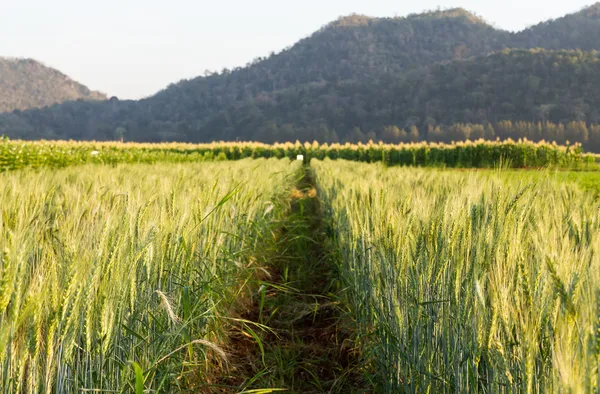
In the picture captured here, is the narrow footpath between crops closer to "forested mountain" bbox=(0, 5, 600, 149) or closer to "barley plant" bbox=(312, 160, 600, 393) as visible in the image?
"barley plant" bbox=(312, 160, 600, 393)

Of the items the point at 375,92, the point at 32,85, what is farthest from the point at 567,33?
the point at 32,85

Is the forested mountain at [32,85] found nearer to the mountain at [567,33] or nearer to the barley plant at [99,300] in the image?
the mountain at [567,33]

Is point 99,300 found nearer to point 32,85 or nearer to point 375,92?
point 375,92

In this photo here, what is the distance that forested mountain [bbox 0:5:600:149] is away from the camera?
7300 cm

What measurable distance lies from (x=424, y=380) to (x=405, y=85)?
289 feet

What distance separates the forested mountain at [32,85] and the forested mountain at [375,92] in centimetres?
1748

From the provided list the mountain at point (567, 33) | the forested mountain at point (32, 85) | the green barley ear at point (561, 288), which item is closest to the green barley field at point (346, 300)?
the green barley ear at point (561, 288)

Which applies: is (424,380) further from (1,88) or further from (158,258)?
(1,88)

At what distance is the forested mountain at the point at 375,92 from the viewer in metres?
73.0

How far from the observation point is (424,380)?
51.3 inches

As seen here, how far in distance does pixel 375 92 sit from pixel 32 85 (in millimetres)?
84849

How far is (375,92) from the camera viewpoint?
284 ft

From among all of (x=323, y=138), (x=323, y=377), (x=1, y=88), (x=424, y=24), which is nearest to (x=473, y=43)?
(x=424, y=24)

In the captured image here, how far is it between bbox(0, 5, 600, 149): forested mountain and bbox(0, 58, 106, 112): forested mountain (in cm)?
1748
